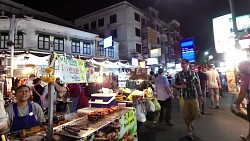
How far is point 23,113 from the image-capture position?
10.8 feet

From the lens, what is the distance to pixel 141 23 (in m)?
34.3

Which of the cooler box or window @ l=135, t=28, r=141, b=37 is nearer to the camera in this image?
the cooler box

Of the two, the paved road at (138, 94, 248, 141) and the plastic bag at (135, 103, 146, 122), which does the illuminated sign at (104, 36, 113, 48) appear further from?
the plastic bag at (135, 103, 146, 122)

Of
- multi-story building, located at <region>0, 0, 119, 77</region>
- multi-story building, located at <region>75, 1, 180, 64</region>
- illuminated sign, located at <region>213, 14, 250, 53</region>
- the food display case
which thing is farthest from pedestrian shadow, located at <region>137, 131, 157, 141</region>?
multi-story building, located at <region>75, 1, 180, 64</region>

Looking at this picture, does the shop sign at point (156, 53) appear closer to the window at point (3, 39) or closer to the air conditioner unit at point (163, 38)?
the air conditioner unit at point (163, 38)

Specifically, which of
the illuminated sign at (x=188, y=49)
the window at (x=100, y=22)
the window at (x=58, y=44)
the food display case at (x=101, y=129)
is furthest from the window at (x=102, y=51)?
the food display case at (x=101, y=129)

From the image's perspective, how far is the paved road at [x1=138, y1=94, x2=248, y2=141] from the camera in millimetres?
5469

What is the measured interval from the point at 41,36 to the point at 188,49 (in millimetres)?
17225

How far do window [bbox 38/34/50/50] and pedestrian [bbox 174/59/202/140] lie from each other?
1955cm

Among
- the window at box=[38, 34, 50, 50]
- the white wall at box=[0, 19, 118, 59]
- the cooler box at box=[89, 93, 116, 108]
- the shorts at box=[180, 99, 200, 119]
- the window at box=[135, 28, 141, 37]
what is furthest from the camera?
the window at box=[135, 28, 141, 37]

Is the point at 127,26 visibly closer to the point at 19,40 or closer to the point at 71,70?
the point at 19,40

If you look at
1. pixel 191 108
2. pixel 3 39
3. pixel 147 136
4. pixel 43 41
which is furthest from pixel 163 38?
pixel 147 136

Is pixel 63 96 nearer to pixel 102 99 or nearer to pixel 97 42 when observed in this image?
pixel 102 99

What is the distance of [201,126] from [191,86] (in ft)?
6.60
